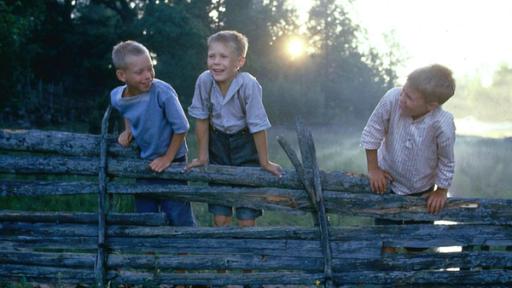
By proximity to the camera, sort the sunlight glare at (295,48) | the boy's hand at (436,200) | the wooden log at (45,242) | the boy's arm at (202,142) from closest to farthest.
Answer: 1. the boy's hand at (436,200)
2. the boy's arm at (202,142)
3. the wooden log at (45,242)
4. the sunlight glare at (295,48)

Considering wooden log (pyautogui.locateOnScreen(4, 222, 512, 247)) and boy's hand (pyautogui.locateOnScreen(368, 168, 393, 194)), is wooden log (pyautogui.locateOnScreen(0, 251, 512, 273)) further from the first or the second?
boy's hand (pyautogui.locateOnScreen(368, 168, 393, 194))

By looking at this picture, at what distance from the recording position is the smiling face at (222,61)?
12.3 ft

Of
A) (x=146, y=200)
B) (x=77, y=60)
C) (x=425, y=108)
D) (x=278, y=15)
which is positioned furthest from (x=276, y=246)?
(x=278, y=15)

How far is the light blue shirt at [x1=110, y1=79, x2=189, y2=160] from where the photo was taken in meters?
3.80

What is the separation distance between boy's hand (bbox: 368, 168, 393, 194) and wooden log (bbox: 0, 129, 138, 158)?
198 cm

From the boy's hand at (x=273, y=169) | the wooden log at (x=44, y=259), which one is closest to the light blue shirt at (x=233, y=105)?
the boy's hand at (x=273, y=169)

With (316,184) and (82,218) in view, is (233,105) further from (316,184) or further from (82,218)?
(82,218)

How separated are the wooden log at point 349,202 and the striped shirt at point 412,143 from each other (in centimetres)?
16

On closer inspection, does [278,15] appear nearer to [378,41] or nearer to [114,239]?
[378,41]

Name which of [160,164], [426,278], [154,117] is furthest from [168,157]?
[426,278]

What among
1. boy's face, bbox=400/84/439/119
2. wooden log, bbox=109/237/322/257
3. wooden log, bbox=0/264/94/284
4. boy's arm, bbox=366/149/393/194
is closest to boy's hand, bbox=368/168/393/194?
boy's arm, bbox=366/149/393/194

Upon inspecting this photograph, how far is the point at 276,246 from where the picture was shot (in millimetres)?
3934

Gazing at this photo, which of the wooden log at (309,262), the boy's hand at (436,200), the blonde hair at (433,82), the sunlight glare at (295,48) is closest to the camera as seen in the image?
the blonde hair at (433,82)

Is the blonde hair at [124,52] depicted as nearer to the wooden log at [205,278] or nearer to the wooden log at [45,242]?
the wooden log at [45,242]
